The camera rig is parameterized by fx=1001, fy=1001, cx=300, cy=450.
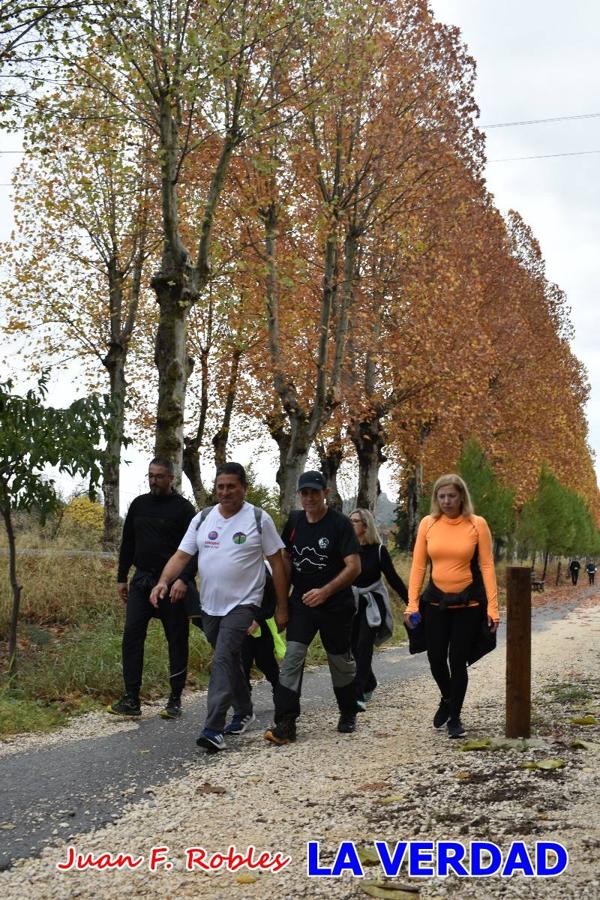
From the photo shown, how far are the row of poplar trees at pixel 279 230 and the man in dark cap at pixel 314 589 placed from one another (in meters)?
3.48

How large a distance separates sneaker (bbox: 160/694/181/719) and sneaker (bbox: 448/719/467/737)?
2330mm

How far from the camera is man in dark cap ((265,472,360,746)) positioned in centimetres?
736

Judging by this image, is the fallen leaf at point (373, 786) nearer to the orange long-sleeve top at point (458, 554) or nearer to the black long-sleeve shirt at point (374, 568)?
the orange long-sleeve top at point (458, 554)

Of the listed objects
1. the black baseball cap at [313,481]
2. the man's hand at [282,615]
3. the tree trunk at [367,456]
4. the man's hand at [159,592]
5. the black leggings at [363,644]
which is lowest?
the black leggings at [363,644]

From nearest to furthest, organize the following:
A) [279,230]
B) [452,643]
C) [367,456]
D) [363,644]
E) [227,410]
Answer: [452,643], [363,644], [279,230], [367,456], [227,410]

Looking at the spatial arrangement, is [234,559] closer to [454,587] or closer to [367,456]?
[454,587]

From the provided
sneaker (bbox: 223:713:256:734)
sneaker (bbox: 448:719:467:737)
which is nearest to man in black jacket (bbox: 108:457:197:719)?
sneaker (bbox: 223:713:256:734)

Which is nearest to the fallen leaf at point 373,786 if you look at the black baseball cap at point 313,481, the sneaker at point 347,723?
the sneaker at point 347,723

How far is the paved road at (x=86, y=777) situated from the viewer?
5145 mm

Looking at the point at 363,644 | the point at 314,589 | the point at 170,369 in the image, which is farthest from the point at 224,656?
the point at 170,369

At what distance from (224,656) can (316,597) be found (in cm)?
79

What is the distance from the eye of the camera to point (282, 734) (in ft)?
23.9

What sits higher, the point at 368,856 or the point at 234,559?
the point at 234,559

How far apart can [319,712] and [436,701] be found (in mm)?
1271
